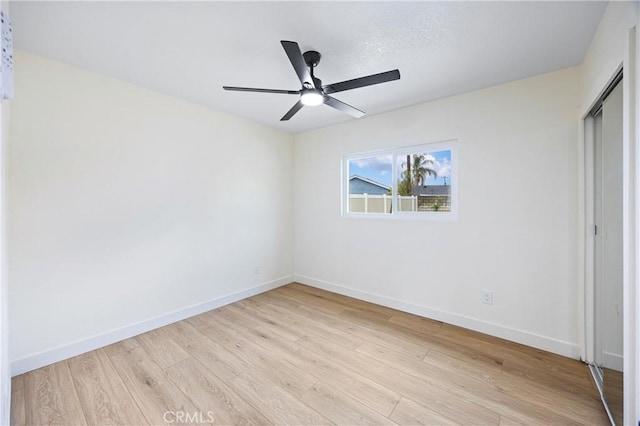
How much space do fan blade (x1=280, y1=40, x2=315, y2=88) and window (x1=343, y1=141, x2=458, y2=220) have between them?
1660 millimetres

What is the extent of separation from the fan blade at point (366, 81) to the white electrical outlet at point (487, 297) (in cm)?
216

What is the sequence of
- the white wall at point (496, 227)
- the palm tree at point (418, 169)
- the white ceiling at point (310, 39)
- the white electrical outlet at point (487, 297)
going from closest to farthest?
the white ceiling at point (310, 39)
the white wall at point (496, 227)
the white electrical outlet at point (487, 297)
the palm tree at point (418, 169)

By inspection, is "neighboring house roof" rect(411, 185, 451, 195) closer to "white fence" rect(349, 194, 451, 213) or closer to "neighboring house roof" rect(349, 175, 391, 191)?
"white fence" rect(349, 194, 451, 213)

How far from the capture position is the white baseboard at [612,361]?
1379 millimetres

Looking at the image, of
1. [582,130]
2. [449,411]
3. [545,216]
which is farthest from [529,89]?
[449,411]

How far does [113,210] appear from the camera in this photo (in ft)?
7.66

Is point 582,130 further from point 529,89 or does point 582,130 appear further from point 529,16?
point 529,16

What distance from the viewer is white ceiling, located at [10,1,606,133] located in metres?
1.51

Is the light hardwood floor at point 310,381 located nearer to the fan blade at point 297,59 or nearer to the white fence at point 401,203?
the white fence at point 401,203

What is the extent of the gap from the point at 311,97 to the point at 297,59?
1.25ft

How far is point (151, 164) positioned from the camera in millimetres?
2572

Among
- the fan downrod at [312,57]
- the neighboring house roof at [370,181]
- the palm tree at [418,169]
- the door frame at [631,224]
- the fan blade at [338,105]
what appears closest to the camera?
the door frame at [631,224]

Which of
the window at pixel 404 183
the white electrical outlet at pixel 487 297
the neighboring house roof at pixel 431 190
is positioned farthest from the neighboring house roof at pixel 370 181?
the white electrical outlet at pixel 487 297

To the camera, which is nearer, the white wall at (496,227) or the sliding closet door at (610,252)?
the sliding closet door at (610,252)
